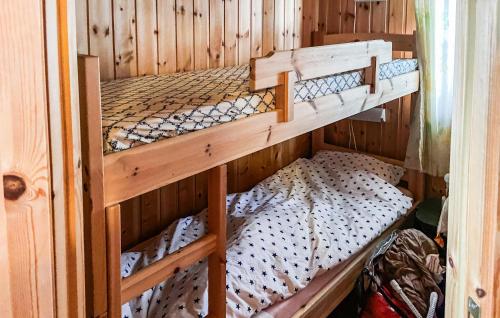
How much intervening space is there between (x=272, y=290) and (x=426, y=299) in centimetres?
68

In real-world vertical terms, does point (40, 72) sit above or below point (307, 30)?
below

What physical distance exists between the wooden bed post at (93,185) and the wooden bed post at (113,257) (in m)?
0.02

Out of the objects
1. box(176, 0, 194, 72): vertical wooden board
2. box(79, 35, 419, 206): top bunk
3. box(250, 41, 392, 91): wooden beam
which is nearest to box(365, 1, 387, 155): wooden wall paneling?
box(79, 35, 419, 206): top bunk

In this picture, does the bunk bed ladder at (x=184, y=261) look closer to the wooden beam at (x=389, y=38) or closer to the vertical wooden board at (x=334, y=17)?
the wooden beam at (x=389, y=38)

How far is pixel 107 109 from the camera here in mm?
1539

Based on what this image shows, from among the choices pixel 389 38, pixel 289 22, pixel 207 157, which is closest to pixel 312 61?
pixel 207 157

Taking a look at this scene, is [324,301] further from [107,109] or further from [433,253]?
[107,109]

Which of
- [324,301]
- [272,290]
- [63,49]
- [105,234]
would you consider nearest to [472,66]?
[63,49]

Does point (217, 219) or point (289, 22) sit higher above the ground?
point (289, 22)

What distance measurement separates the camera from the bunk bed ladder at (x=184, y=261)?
1224 millimetres

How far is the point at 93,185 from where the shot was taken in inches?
44.7

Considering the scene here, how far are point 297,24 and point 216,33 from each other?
33.6 inches

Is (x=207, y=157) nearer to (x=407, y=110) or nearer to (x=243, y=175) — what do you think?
(x=243, y=175)

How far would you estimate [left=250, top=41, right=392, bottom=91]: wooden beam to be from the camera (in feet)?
5.52
